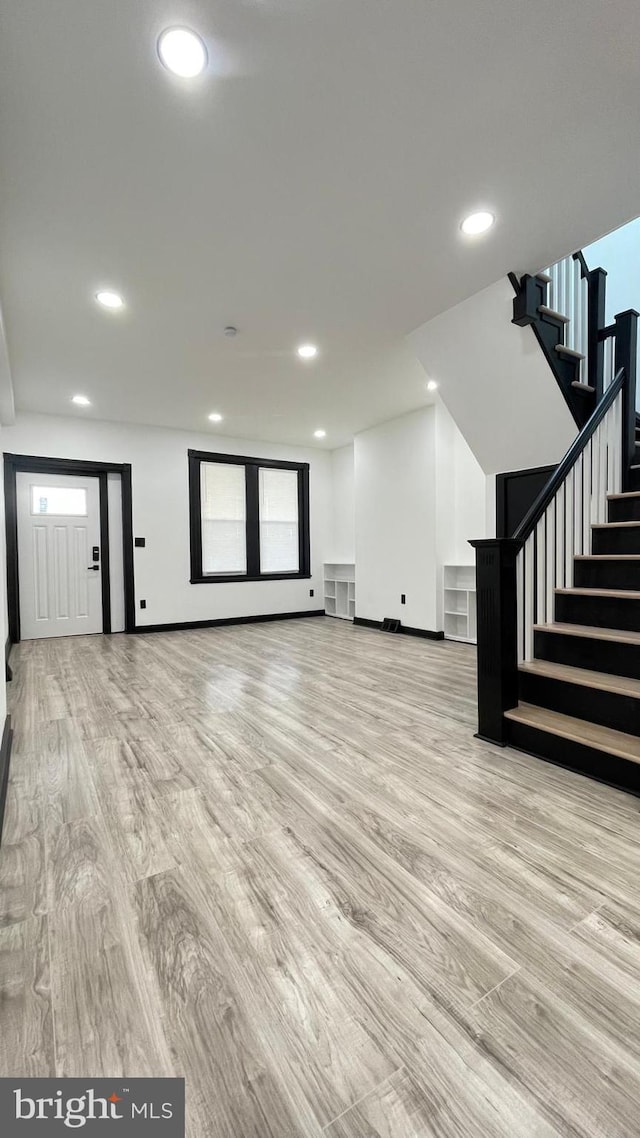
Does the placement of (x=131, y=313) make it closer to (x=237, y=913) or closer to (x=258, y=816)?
(x=258, y=816)

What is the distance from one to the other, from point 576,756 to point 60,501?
236 inches

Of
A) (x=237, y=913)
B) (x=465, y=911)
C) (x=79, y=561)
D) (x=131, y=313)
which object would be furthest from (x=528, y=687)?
(x=79, y=561)

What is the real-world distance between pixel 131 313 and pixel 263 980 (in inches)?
149

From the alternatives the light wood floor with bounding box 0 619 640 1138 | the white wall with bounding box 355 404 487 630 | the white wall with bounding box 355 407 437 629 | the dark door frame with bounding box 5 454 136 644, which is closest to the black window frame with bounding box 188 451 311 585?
the dark door frame with bounding box 5 454 136 644

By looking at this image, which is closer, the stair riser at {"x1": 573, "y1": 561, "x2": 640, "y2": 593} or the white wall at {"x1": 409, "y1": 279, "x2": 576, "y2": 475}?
the stair riser at {"x1": 573, "y1": 561, "x2": 640, "y2": 593}

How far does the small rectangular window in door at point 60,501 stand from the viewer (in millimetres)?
5602

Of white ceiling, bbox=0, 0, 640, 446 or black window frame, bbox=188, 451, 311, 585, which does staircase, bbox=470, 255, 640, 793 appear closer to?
white ceiling, bbox=0, 0, 640, 446

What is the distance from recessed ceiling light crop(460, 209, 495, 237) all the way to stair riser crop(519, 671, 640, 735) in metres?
2.44

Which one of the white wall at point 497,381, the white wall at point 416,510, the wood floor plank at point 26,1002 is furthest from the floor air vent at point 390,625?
the wood floor plank at point 26,1002

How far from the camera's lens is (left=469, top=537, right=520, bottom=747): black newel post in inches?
95.7

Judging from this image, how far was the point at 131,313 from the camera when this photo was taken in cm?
330

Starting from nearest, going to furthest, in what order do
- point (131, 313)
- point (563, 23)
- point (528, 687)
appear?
point (563, 23) < point (528, 687) < point (131, 313)

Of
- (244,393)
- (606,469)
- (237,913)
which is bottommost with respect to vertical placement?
(237,913)

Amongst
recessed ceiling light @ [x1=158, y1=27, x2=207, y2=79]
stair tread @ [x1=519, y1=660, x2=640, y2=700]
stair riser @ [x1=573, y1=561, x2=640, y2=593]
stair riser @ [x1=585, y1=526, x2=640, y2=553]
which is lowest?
stair tread @ [x1=519, y1=660, x2=640, y2=700]
